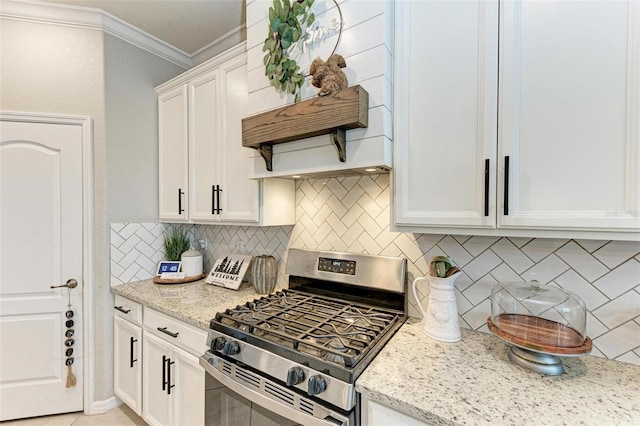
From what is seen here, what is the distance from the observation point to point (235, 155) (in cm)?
185

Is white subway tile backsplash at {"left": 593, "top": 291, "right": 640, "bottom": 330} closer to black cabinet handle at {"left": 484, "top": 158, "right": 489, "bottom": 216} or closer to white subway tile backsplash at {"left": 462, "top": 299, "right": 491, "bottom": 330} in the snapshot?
white subway tile backsplash at {"left": 462, "top": 299, "right": 491, "bottom": 330}

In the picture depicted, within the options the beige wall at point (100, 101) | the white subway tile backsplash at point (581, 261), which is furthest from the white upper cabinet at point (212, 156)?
the white subway tile backsplash at point (581, 261)

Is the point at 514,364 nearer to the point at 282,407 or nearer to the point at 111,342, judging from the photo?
the point at 282,407

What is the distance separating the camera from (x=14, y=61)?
199 cm

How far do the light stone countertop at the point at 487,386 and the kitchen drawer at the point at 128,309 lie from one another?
1.65 meters

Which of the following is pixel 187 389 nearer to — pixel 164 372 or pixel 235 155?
pixel 164 372

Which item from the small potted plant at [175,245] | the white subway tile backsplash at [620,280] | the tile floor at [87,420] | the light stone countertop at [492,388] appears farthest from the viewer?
the small potted plant at [175,245]

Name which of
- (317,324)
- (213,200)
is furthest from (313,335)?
(213,200)

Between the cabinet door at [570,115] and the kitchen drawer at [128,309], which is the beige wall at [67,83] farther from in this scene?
the cabinet door at [570,115]

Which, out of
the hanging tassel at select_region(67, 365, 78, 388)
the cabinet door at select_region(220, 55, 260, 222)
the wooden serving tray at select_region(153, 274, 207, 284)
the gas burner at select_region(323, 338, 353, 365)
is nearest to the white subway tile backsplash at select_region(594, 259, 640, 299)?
the gas burner at select_region(323, 338, 353, 365)

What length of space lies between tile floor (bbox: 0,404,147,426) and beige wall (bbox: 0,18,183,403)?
13 centimetres

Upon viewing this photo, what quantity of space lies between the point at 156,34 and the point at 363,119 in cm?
215

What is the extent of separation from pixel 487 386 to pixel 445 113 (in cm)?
96

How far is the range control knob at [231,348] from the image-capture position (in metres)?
1.23
